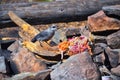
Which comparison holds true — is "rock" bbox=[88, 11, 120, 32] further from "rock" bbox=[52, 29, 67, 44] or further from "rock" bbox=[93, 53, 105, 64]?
"rock" bbox=[52, 29, 67, 44]

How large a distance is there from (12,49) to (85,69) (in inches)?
78.5

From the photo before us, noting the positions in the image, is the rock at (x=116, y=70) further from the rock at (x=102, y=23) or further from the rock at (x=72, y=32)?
the rock at (x=72, y=32)

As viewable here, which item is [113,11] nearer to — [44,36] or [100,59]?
[100,59]

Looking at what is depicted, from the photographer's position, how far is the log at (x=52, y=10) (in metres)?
7.73

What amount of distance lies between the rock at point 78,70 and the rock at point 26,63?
51 cm

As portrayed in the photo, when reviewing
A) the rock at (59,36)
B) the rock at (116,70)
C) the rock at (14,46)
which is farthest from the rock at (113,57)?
the rock at (14,46)

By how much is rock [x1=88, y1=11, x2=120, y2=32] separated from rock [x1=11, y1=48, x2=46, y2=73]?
1.20 meters

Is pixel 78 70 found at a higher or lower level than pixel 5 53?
higher

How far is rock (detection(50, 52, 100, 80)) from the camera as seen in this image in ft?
16.4

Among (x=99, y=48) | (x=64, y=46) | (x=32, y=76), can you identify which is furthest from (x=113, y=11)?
(x=32, y=76)

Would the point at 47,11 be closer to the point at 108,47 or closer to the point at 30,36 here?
the point at 30,36

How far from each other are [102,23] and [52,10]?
198 centimetres

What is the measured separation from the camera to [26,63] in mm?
5707

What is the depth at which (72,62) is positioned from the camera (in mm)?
5141
